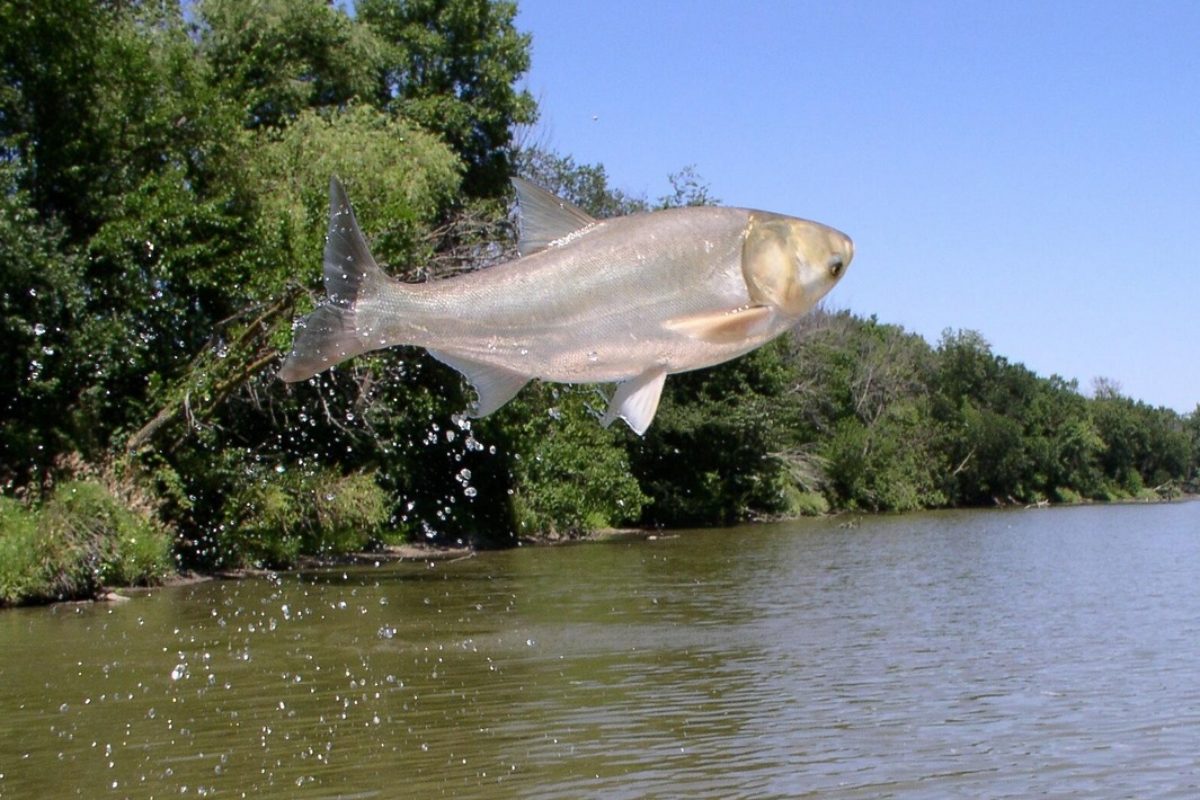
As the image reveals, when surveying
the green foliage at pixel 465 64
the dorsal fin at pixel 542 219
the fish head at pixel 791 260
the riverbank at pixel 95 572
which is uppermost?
the green foliage at pixel 465 64

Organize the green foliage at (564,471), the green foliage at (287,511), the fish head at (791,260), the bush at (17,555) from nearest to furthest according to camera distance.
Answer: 1. the fish head at (791,260)
2. the bush at (17,555)
3. the green foliage at (287,511)
4. the green foliage at (564,471)

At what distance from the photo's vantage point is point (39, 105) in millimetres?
28625

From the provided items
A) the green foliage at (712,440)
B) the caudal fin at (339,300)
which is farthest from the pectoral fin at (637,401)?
the green foliage at (712,440)

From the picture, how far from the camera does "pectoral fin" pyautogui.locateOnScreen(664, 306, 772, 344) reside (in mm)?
3141

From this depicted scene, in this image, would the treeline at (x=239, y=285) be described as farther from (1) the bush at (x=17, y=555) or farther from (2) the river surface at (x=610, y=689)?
(2) the river surface at (x=610, y=689)

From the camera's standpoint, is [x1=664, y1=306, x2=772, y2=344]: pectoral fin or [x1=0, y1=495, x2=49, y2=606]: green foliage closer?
[x1=664, y1=306, x2=772, y2=344]: pectoral fin

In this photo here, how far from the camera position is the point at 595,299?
11.0 ft

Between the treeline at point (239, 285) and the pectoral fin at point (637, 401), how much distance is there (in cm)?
1832

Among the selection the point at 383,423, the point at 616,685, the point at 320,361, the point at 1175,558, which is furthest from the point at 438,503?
the point at 320,361

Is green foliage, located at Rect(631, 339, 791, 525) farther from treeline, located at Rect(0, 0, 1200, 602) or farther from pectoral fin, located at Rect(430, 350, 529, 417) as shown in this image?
pectoral fin, located at Rect(430, 350, 529, 417)

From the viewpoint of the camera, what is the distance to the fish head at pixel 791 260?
3.07 metres

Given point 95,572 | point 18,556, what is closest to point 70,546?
point 95,572

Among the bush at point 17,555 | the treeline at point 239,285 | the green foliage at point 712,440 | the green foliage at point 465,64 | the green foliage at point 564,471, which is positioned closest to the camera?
the bush at point 17,555

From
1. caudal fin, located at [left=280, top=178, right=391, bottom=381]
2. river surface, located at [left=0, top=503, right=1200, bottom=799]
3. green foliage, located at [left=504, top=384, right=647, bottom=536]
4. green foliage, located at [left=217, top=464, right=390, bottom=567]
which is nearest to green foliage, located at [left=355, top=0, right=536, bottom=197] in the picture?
green foliage, located at [left=504, top=384, right=647, bottom=536]
